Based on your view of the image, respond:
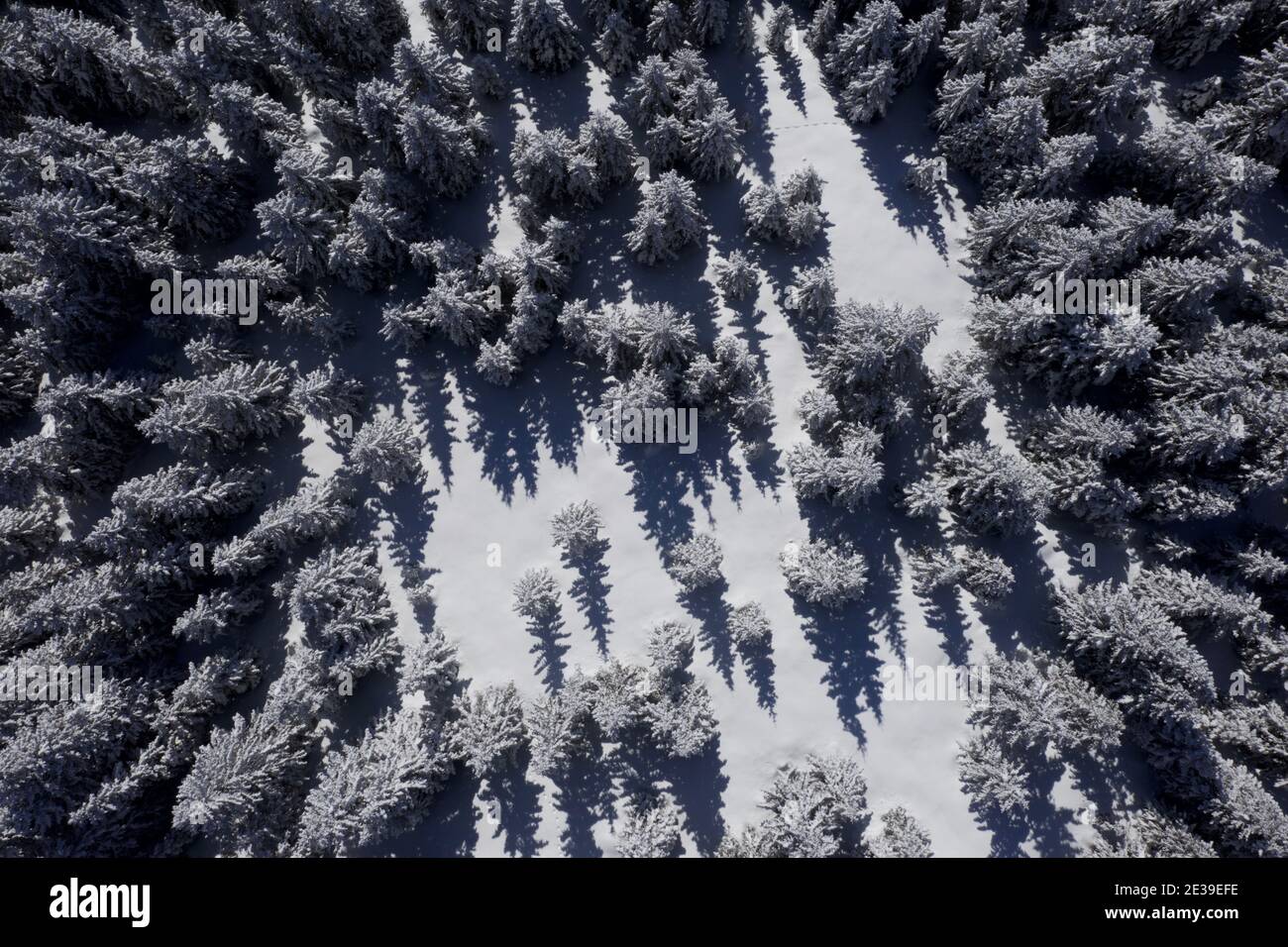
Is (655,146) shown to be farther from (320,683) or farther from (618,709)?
(320,683)

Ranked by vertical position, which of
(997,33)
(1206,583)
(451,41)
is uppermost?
(451,41)

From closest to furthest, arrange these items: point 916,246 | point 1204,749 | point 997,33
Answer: point 1204,749, point 997,33, point 916,246

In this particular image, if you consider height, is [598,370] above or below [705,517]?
above

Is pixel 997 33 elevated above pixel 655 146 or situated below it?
above

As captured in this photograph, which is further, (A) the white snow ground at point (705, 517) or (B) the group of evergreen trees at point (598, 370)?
(A) the white snow ground at point (705, 517)

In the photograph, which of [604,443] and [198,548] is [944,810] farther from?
[198,548]

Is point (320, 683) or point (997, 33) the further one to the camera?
point (997, 33)

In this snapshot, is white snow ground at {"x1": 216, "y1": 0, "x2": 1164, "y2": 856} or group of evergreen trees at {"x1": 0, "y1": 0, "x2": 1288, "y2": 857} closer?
group of evergreen trees at {"x1": 0, "y1": 0, "x2": 1288, "y2": 857}

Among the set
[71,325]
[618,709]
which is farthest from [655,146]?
[71,325]

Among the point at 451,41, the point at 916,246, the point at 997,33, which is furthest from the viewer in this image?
the point at 451,41

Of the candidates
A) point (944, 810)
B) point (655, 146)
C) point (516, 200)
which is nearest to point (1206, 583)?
point (944, 810)

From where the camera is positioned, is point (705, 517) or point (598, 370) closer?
point (705, 517)
